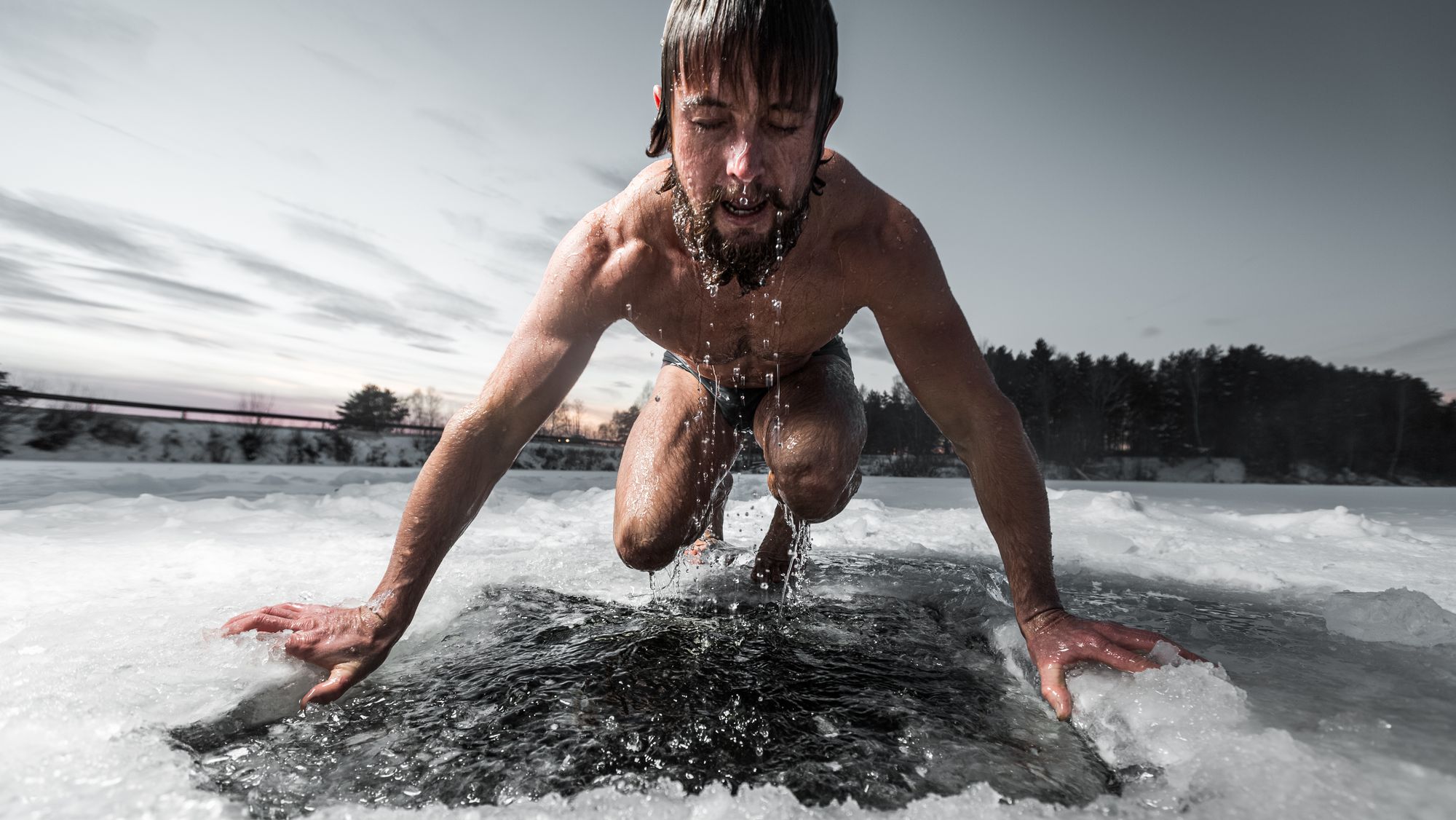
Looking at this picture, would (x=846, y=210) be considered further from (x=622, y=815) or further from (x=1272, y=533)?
(x=1272, y=533)

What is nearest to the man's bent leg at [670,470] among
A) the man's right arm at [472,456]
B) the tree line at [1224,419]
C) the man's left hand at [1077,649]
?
the man's right arm at [472,456]

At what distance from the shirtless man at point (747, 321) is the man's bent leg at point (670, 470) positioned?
0.5 inches

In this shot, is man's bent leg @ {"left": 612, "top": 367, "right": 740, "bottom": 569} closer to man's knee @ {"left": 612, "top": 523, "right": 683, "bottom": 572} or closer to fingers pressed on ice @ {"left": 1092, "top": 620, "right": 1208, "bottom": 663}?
man's knee @ {"left": 612, "top": 523, "right": 683, "bottom": 572}

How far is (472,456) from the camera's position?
5.18 ft

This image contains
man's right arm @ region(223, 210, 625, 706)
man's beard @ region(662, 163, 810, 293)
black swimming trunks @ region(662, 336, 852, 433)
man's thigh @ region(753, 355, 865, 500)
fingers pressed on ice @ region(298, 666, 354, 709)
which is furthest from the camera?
black swimming trunks @ region(662, 336, 852, 433)

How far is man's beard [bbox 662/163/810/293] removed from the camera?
60.4 inches

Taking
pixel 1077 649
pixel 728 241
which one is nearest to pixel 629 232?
pixel 728 241

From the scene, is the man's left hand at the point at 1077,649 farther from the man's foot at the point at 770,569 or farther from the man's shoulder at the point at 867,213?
the man's foot at the point at 770,569

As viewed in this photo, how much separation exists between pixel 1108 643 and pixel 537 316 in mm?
1637

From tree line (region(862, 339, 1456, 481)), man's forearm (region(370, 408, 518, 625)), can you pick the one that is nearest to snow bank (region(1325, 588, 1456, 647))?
man's forearm (region(370, 408, 518, 625))

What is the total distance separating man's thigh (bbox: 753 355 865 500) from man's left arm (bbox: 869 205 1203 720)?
484mm

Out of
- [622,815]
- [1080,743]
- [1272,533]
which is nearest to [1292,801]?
[1080,743]

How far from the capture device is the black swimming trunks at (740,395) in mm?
2529

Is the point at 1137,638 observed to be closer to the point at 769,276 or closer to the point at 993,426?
the point at 993,426
